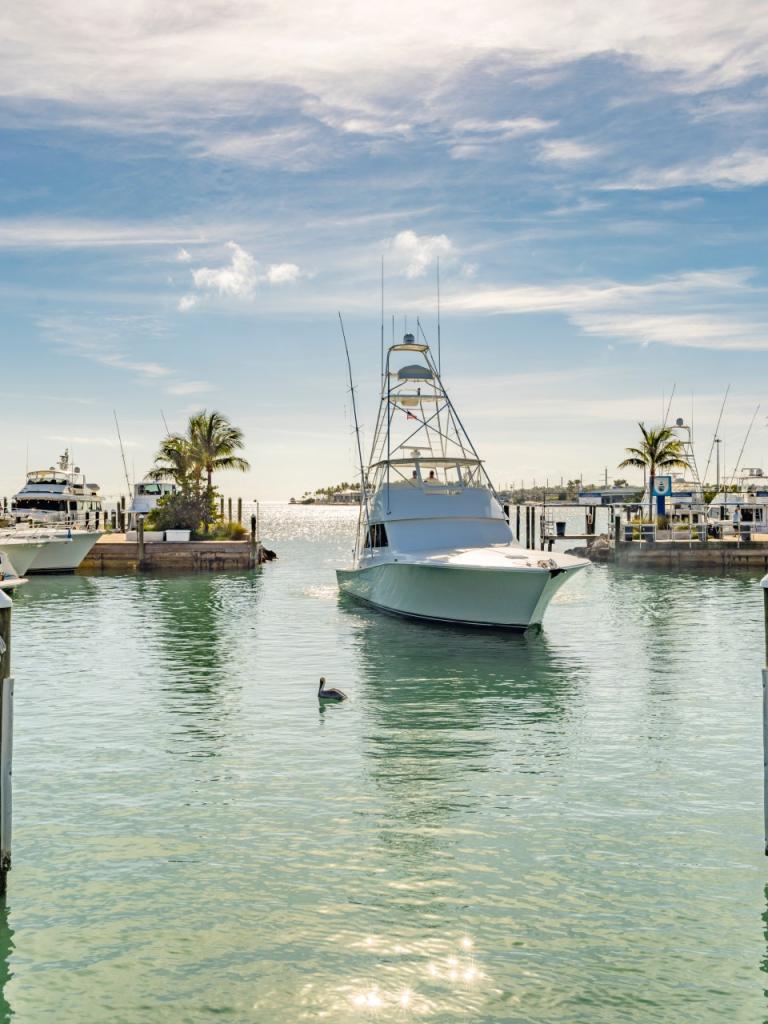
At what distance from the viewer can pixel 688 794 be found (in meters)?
12.4

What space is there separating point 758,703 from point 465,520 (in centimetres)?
1270

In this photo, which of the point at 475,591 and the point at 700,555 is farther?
the point at 700,555

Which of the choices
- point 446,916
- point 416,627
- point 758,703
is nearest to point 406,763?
point 446,916

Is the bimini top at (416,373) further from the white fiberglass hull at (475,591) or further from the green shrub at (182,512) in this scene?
the green shrub at (182,512)

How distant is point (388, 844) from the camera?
10617 mm

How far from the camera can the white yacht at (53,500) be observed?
5431cm

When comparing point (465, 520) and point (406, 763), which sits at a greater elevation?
point (465, 520)

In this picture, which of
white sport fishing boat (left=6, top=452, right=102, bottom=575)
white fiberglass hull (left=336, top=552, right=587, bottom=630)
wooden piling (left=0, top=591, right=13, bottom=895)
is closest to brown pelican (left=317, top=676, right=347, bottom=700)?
white fiberglass hull (left=336, top=552, right=587, bottom=630)

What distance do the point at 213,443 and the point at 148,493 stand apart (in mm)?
5873

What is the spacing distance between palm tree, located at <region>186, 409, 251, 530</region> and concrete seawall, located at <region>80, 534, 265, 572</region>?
967 cm

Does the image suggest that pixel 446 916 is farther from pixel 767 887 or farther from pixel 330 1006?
pixel 767 887

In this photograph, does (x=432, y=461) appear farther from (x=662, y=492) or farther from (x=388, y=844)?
(x=662, y=492)

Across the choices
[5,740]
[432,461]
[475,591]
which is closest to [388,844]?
[5,740]

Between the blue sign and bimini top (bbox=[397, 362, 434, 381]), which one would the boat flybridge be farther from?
the blue sign
